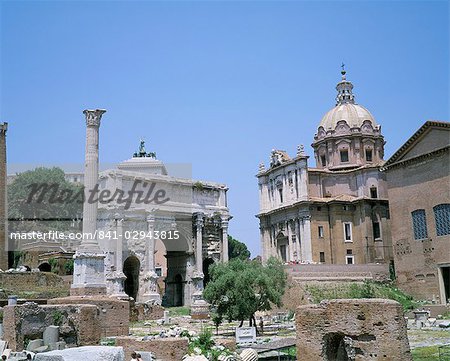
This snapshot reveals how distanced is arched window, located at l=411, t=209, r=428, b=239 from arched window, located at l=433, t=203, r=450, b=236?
113 centimetres

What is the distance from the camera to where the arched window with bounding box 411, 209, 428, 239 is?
1421 inches

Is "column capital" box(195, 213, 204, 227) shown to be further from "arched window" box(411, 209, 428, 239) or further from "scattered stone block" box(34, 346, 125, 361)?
"scattered stone block" box(34, 346, 125, 361)

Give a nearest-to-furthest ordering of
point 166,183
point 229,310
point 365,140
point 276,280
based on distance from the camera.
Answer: point 229,310 → point 276,280 → point 166,183 → point 365,140

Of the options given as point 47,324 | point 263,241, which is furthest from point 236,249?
point 47,324

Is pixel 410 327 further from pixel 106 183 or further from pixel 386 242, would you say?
pixel 106 183

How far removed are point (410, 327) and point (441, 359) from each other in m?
12.8

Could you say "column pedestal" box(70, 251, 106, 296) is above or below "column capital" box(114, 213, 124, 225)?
below

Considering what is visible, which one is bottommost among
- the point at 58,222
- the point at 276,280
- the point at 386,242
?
the point at 276,280

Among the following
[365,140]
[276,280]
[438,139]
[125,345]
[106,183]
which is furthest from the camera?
[365,140]

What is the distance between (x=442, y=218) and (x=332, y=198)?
40.4 ft

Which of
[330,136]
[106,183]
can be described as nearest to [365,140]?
[330,136]

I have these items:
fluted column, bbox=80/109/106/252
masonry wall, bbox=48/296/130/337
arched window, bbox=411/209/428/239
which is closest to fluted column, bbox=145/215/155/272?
fluted column, bbox=80/109/106/252

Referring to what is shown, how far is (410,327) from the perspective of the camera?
1005 inches

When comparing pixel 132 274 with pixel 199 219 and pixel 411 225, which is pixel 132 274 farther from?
pixel 411 225
